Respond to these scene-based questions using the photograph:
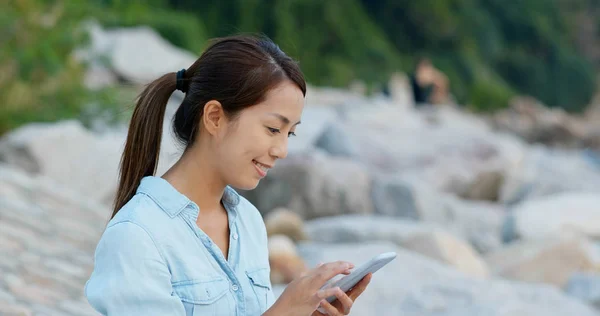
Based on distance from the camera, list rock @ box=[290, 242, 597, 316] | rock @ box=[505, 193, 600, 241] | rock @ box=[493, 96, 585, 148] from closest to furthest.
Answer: rock @ box=[290, 242, 597, 316], rock @ box=[505, 193, 600, 241], rock @ box=[493, 96, 585, 148]

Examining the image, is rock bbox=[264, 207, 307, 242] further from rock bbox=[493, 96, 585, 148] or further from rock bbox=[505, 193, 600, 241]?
rock bbox=[493, 96, 585, 148]

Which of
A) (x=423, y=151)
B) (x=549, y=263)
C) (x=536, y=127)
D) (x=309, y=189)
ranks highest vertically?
(x=536, y=127)

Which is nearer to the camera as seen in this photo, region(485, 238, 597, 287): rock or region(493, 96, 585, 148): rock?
region(485, 238, 597, 287): rock

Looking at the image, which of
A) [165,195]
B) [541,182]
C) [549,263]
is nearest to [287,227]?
[549,263]

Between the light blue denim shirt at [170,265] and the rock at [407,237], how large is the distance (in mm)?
3774

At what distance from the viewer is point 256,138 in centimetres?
195

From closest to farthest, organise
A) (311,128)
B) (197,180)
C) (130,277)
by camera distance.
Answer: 1. (130,277)
2. (197,180)
3. (311,128)

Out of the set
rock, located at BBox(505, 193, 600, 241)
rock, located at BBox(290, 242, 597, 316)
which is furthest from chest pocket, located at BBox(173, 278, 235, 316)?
rock, located at BBox(505, 193, 600, 241)

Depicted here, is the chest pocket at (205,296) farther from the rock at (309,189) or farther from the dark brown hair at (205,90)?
the rock at (309,189)

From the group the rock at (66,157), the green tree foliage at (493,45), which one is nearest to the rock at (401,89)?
the green tree foliage at (493,45)

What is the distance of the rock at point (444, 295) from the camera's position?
14.7 feet

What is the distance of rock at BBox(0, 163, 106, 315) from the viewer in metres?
3.77

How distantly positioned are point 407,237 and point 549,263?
0.90 metres

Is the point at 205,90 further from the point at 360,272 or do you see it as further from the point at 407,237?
the point at 407,237
